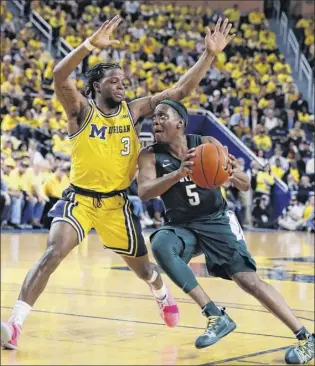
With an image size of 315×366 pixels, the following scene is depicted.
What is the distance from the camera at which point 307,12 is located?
3216 centimetres

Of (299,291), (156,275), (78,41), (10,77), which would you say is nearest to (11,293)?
(156,275)

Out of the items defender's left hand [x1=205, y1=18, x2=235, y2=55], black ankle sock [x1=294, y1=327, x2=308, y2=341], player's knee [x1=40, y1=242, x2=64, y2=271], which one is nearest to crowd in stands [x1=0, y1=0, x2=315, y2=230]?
defender's left hand [x1=205, y1=18, x2=235, y2=55]

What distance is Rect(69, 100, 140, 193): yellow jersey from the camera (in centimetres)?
684

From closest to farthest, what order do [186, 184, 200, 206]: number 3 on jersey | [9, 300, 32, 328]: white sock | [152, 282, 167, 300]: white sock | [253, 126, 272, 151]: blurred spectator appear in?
[9, 300, 32, 328]: white sock
[186, 184, 200, 206]: number 3 on jersey
[152, 282, 167, 300]: white sock
[253, 126, 272, 151]: blurred spectator

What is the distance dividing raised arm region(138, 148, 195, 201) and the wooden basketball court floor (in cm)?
120

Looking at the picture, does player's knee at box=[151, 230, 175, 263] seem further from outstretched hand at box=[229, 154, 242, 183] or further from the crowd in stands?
the crowd in stands

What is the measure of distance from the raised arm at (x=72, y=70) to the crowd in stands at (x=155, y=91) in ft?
37.4

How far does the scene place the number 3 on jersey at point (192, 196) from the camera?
645 centimetres

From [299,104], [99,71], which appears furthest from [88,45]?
[299,104]

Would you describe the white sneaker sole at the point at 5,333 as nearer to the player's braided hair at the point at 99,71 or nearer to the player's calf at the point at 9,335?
the player's calf at the point at 9,335

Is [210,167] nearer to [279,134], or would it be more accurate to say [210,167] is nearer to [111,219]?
[111,219]

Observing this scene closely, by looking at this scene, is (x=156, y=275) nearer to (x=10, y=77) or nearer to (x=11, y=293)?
(x=11, y=293)

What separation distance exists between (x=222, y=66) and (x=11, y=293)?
63.8 ft

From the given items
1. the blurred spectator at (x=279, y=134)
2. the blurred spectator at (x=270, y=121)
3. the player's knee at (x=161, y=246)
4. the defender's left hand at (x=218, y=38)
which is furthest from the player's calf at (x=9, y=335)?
the blurred spectator at (x=270, y=121)
